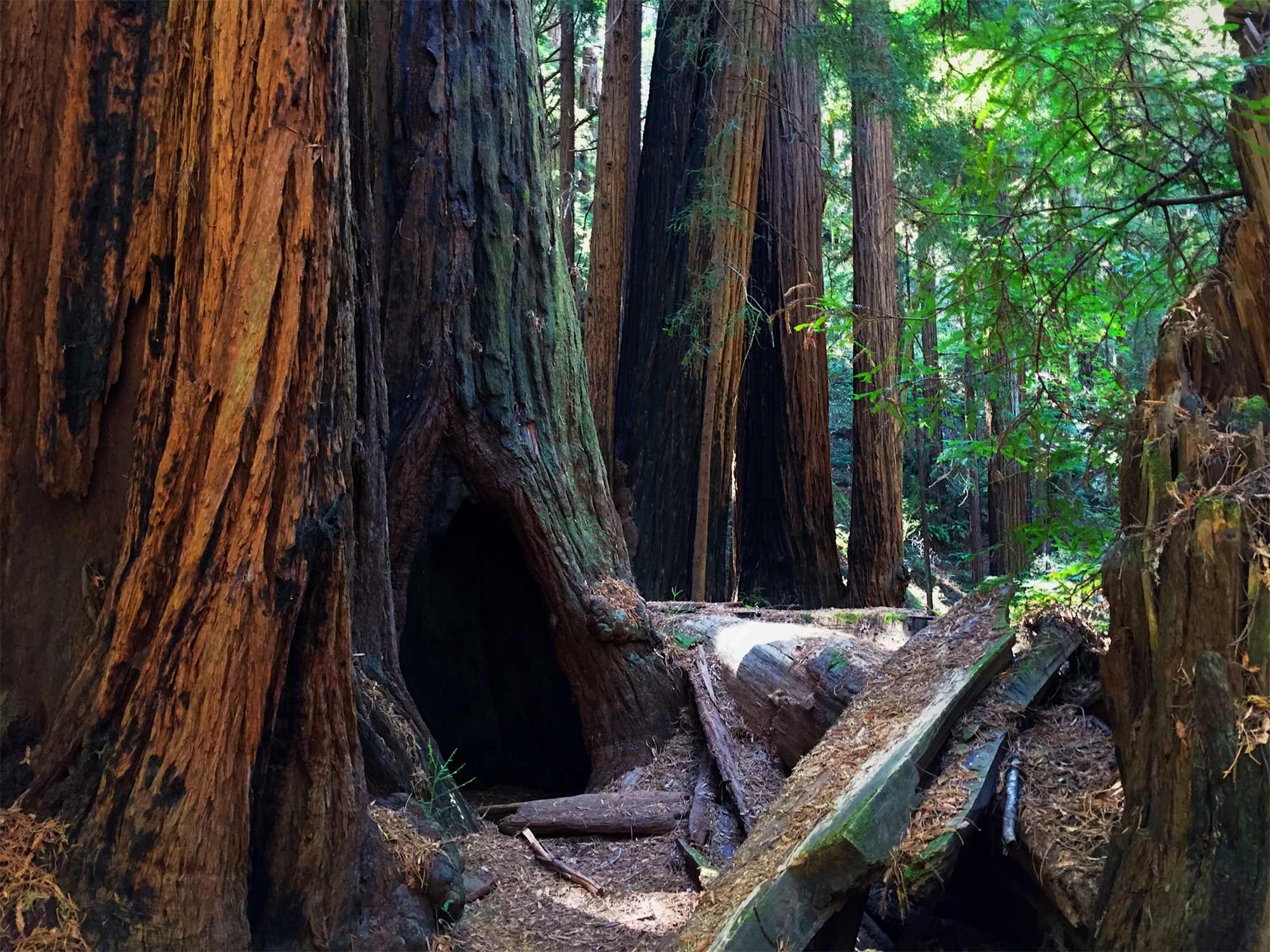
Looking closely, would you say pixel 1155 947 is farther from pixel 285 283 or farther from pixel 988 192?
pixel 285 283

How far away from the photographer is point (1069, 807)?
2.98 m

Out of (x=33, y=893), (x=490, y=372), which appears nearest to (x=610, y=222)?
(x=490, y=372)

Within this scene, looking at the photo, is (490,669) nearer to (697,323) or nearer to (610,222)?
(697,323)

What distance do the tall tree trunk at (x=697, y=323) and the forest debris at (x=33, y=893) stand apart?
6167 millimetres

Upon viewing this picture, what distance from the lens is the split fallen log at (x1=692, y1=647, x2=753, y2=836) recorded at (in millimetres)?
4656

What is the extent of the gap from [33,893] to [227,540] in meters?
1.18

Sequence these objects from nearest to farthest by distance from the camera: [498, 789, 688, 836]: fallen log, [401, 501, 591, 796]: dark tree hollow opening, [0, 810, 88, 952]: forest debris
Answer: [0, 810, 88, 952]: forest debris → [498, 789, 688, 836]: fallen log → [401, 501, 591, 796]: dark tree hollow opening

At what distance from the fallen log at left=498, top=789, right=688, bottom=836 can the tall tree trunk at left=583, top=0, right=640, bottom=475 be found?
4.97 m

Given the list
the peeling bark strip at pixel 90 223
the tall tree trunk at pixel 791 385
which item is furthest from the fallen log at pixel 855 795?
the tall tree trunk at pixel 791 385

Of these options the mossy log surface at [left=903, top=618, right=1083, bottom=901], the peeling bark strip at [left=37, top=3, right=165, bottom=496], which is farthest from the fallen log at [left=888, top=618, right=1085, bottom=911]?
the peeling bark strip at [left=37, top=3, right=165, bottom=496]

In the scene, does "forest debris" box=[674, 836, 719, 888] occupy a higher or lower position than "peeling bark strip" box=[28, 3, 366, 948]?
lower

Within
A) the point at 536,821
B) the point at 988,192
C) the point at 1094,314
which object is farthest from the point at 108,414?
the point at 1094,314

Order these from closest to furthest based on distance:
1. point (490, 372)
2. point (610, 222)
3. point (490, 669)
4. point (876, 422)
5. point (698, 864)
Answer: point (698, 864) < point (490, 372) < point (490, 669) < point (610, 222) < point (876, 422)

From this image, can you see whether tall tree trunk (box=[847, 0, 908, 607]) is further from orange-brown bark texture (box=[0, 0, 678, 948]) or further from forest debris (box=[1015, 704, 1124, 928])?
orange-brown bark texture (box=[0, 0, 678, 948])
